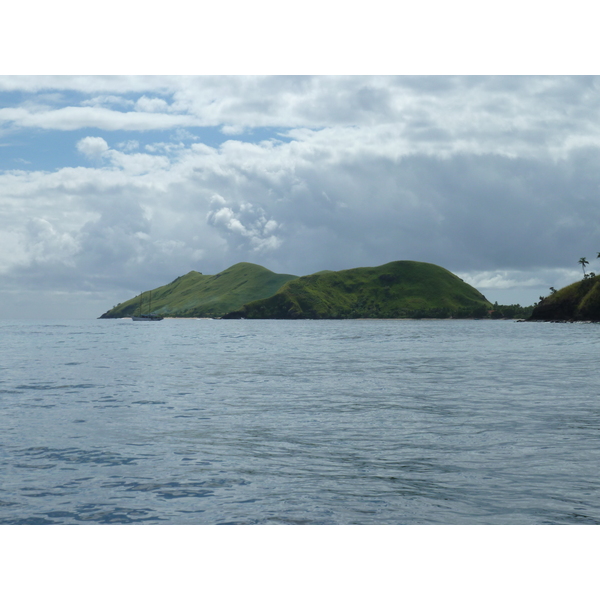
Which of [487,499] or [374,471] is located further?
[374,471]

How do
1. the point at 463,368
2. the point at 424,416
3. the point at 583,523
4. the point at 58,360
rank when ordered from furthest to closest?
1. the point at 58,360
2. the point at 463,368
3. the point at 424,416
4. the point at 583,523

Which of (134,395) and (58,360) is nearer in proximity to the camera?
(134,395)

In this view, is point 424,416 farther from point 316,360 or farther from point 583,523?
point 316,360

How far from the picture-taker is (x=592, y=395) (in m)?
31.0

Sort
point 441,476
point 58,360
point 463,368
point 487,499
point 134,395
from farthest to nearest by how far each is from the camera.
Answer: point 58,360, point 463,368, point 134,395, point 441,476, point 487,499

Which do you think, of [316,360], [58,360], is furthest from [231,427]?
[58,360]

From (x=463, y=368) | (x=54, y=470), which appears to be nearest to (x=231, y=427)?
(x=54, y=470)

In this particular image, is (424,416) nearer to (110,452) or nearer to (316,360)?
(110,452)

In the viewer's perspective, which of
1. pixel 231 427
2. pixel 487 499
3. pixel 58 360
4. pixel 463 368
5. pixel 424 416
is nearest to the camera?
pixel 487 499

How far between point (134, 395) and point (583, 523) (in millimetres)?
26872

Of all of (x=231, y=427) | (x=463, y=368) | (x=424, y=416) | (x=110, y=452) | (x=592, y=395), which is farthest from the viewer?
(x=463, y=368)

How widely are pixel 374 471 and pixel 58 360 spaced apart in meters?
52.4

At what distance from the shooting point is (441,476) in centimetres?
1523

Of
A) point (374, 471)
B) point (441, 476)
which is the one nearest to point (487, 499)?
point (441, 476)
